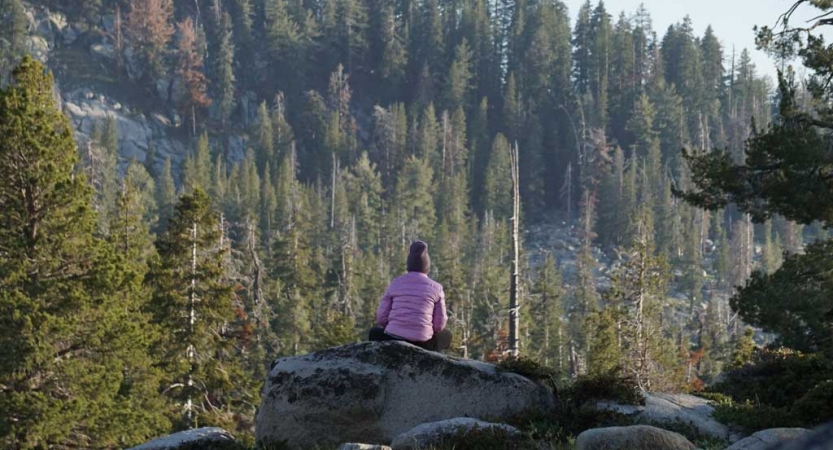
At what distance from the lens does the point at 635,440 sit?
7.63 meters

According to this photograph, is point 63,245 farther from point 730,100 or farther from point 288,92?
point 730,100

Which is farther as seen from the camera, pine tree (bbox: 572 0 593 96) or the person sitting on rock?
pine tree (bbox: 572 0 593 96)

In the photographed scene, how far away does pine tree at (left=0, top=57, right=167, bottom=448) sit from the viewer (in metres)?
20.4

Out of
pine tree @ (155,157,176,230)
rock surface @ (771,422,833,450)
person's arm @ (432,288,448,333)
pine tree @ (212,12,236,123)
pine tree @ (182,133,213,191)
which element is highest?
pine tree @ (212,12,236,123)

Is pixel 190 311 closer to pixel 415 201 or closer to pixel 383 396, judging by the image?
pixel 383 396

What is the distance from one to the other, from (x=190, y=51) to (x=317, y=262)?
301 feet

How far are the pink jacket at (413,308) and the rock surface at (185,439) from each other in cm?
246

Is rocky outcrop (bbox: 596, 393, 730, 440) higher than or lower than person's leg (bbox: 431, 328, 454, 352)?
lower

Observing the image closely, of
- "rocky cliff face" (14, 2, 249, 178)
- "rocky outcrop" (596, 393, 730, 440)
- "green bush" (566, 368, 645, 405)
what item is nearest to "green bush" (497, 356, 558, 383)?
"green bush" (566, 368, 645, 405)

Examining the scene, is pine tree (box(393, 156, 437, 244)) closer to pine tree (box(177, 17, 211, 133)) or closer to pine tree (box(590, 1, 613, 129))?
pine tree (box(590, 1, 613, 129))

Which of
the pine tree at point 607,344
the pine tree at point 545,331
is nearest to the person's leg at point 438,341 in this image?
the pine tree at point 607,344

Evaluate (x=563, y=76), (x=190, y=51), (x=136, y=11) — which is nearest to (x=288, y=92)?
(x=190, y=51)

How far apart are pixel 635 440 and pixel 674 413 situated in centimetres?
321

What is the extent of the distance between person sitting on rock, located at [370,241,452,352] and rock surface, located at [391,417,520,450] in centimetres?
243
